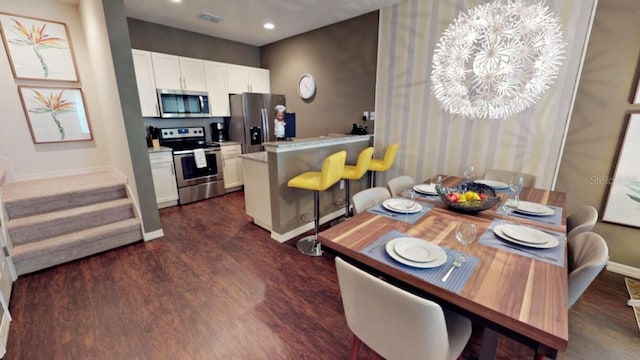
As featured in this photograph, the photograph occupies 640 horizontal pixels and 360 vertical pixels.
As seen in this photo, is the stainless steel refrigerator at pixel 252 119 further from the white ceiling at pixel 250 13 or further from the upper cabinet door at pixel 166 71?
the white ceiling at pixel 250 13

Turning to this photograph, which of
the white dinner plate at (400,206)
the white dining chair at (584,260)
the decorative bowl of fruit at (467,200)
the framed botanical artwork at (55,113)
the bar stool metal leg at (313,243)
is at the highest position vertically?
the framed botanical artwork at (55,113)

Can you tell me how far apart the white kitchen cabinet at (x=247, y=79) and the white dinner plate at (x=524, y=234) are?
468cm

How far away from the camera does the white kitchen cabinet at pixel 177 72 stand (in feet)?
12.8

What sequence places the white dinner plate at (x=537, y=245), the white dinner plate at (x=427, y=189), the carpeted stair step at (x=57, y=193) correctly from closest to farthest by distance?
the white dinner plate at (x=537, y=245)
the white dinner plate at (x=427, y=189)
the carpeted stair step at (x=57, y=193)

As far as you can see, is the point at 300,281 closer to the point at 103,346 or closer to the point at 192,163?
the point at 103,346

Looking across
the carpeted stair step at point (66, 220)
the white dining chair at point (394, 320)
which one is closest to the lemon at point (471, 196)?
the white dining chair at point (394, 320)

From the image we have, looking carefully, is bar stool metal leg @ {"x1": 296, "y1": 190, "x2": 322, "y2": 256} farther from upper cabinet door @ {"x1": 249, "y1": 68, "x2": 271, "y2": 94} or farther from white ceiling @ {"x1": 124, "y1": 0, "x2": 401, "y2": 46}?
upper cabinet door @ {"x1": 249, "y1": 68, "x2": 271, "y2": 94}

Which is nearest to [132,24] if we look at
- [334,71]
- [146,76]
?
[146,76]

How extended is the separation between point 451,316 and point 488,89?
4.67ft

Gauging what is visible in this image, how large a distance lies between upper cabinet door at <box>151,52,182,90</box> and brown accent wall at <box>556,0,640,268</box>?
197 inches

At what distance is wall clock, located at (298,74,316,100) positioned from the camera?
4645 mm

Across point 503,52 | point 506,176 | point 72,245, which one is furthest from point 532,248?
point 72,245

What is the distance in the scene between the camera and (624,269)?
240cm

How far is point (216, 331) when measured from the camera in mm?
1770
